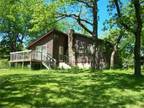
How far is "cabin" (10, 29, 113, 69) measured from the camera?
47.1m

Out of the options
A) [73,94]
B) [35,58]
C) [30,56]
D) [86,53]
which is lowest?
[73,94]

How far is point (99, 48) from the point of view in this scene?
4903cm

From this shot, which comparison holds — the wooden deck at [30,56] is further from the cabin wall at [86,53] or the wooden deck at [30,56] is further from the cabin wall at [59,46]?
the cabin wall at [86,53]

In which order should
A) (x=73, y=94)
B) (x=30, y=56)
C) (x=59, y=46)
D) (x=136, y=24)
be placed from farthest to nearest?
(x=59, y=46)
(x=30, y=56)
(x=136, y=24)
(x=73, y=94)

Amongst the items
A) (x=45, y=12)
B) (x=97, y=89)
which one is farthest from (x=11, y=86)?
(x=45, y=12)

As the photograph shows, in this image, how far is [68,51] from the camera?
2015 inches

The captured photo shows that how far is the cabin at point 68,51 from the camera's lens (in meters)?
47.1

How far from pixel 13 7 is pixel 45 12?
26.4 ft

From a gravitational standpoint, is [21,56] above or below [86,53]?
below

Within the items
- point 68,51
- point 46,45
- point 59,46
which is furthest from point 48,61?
point 46,45

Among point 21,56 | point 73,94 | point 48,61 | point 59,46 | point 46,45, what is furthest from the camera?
point 46,45

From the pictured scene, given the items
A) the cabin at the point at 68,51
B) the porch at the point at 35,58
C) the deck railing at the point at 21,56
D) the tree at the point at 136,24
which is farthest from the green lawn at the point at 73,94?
the cabin at the point at 68,51

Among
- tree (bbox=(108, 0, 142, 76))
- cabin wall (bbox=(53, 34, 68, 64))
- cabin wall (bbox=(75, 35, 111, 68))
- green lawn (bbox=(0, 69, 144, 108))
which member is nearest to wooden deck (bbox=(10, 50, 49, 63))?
cabin wall (bbox=(53, 34, 68, 64))

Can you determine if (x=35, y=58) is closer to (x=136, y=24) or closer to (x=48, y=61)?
(x=48, y=61)
